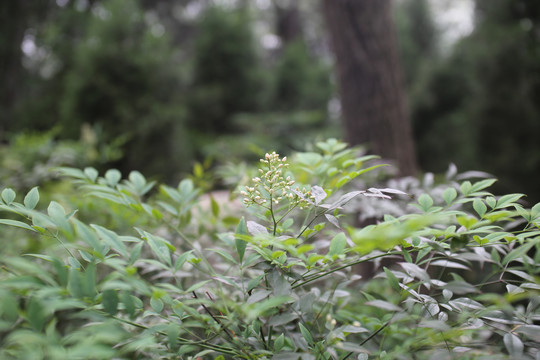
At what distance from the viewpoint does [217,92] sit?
8.01 m

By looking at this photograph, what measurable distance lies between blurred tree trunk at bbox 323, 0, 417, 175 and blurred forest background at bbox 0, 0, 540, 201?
0.31 meters

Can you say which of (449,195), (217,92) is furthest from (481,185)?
(217,92)

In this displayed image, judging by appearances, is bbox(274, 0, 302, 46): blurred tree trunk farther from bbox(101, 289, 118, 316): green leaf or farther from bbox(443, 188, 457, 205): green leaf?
bbox(101, 289, 118, 316): green leaf

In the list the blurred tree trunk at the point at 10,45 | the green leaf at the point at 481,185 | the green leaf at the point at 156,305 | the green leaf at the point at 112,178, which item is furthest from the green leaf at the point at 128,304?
the blurred tree trunk at the point at 10,45

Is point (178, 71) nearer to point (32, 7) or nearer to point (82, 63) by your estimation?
point (82, 63)

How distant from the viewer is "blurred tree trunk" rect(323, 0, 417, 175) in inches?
106

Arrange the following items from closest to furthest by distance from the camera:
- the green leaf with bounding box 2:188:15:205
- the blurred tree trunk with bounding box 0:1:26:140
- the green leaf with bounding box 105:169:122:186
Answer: the green leaf with bounding box 2:188:15:205
the green leaf with bounding box 105:169:122:186
the blurred tree trunk with bounding box 0:1:26:140

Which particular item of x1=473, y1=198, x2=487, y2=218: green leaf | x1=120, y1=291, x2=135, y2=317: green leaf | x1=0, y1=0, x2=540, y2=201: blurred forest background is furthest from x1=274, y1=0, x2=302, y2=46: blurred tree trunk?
x1=120, y1=291, x2=135, y2=317: green leaf

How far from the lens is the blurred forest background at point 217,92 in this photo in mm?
3576

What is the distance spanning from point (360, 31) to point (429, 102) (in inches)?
149

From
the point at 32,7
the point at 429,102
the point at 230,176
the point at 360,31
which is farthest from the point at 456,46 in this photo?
the point at 32,7

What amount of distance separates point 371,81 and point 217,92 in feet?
18.9

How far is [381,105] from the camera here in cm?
271

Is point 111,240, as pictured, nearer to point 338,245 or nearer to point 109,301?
point 109,301
